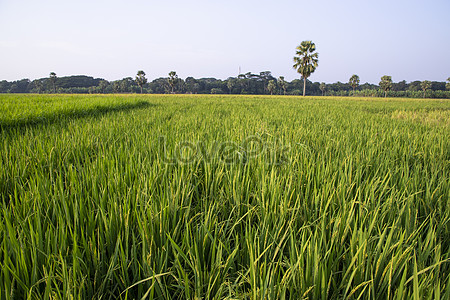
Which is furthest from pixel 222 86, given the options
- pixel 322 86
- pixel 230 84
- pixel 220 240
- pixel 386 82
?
pixel 220 240

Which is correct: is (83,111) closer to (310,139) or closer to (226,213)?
(310,139)

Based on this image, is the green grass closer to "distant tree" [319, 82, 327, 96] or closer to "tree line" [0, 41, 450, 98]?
"tree line" [0, 41, 450, 98]

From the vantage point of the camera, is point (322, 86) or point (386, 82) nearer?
point (386, 82)

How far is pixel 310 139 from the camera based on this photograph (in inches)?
112

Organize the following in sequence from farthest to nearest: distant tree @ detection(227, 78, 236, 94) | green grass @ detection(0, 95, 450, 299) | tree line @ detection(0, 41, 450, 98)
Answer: distant tree @ detection(227, 78, 236, 94) < tree line @ detection(0, 41, 450, 98) < green grass @ detection(0, 95, 450, 299)

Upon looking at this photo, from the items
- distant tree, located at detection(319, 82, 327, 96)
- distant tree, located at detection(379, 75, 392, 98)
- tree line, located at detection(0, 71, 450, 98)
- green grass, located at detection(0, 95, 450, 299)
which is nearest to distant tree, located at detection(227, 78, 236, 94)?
tree line, located at detection(0, 71, 450, 98)

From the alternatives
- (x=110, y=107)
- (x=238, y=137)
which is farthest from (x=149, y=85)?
(x=238, y=137)

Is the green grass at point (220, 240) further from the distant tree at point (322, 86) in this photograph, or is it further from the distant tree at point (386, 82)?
the distant tree at point (322, 86)

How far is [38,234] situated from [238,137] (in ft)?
7.21

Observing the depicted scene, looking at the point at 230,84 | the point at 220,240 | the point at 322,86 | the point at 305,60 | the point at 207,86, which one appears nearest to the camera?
the point at 220,240

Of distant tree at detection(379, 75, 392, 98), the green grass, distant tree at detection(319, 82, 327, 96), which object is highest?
distant tree at detection(319, 82, 327, 96)

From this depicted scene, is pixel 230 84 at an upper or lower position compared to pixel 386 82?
upper

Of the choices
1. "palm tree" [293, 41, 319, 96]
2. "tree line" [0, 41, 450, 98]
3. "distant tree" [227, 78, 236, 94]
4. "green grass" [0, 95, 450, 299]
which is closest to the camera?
"green grass" [0, 95, 450, 299]

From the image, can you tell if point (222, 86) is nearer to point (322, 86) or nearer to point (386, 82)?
point (322, 86)
